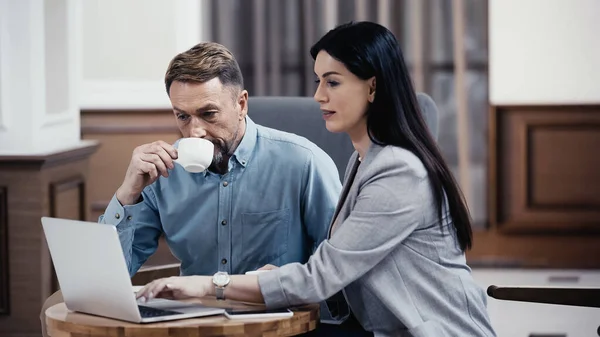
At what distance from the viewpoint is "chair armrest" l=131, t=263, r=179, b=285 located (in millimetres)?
2570

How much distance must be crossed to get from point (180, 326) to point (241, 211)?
685mm

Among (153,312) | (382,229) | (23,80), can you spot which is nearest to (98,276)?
(153,312)

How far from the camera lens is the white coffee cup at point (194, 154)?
86.4 inches

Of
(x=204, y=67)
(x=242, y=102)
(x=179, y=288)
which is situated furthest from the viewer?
(x=242, y=102)

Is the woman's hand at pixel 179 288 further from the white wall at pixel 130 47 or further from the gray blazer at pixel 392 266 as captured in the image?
the white wall at pixel 130 47

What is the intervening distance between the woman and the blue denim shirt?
32 centimetres

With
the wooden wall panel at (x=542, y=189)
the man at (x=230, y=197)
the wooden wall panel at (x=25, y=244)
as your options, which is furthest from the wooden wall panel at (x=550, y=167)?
the man at (x=230, y=197)

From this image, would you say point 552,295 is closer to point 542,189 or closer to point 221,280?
point 221,280

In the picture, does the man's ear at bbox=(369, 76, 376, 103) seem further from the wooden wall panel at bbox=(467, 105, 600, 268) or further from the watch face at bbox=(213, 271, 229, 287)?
the wooden wall panel at bbox=(467, 105, 600, 268)

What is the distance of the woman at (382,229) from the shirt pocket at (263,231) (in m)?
0.31

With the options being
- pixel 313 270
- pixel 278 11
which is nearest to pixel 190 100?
pixel 313 270

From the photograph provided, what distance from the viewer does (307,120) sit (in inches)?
114

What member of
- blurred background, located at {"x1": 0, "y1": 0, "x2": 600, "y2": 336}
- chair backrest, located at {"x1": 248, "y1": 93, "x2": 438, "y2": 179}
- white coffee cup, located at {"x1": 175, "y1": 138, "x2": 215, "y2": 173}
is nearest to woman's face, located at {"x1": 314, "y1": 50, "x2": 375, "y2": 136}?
white coffee cup, located at {"x1": 175, "y1": 138, "x2": 215, "y2": 173}

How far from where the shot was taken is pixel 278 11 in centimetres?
574
